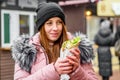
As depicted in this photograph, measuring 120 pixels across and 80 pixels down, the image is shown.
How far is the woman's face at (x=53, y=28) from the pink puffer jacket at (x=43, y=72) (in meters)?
0.11

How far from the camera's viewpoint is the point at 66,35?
102 inches

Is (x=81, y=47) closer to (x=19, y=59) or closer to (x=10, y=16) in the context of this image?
(x=19, y=59)

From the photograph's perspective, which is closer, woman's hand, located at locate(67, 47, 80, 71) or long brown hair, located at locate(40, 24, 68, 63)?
woman's hand, located at locate(67, 47, 80, 71)

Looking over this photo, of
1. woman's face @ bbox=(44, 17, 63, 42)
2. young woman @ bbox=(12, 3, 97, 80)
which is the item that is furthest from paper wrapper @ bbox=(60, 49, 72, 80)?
woman's face @ bbox=(44, 17, 63, 42)

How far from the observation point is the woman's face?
251cm

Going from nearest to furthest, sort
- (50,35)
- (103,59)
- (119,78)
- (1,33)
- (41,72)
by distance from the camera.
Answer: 1. (41,72)
2. (50,35)
3. (1,33)
4. (103,59)
5. (119,78)

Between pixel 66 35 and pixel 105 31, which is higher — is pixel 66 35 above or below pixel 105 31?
above

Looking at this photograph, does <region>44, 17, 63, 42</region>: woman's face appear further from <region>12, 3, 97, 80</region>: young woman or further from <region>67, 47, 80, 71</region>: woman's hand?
<region>67, 47, 80, 71</region>: woman's hand

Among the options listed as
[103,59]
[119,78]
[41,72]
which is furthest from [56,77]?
[119,78]

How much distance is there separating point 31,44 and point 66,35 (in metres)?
0.26

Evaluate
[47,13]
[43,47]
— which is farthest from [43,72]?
[47,13]

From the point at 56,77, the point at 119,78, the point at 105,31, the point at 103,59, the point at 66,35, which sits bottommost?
the point at 119,78

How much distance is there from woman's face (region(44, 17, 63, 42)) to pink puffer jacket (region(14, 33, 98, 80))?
11 cm

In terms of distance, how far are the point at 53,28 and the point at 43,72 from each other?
0.35 meters
